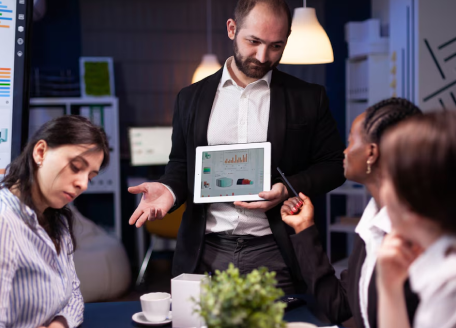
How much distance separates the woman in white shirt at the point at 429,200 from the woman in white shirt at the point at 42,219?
0.86 meters

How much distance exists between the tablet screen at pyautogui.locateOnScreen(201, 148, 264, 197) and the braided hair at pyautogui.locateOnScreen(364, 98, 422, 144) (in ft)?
1.85

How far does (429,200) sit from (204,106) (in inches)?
51.1

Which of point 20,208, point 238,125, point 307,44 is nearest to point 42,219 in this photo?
point 20,208

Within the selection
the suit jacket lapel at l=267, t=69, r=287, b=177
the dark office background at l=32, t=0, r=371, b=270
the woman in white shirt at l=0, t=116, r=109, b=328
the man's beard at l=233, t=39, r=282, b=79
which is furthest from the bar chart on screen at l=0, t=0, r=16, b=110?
the dark office background at l=32, t=0, r=371, b=270

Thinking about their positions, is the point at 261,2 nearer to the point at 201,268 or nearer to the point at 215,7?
the point at 201,268

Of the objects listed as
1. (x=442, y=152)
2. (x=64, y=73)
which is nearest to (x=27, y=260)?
(x=442, y=152)

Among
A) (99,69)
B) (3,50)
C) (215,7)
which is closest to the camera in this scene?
(3,50)

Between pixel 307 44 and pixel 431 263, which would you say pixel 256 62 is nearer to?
pixel 431 263

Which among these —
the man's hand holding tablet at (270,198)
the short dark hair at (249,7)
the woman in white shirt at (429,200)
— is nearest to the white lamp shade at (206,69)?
the short dark hair at (249,7)

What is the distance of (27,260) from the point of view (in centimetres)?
130

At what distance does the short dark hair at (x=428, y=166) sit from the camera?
780 millimetres

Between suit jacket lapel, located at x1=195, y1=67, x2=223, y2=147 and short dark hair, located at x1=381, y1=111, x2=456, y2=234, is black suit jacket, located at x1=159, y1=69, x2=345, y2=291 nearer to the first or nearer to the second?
suit jacket lapel, located at x1=195, y1=67, x2=223, y2=147

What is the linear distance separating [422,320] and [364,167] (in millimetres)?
596

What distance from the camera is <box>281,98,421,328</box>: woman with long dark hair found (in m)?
1.29
